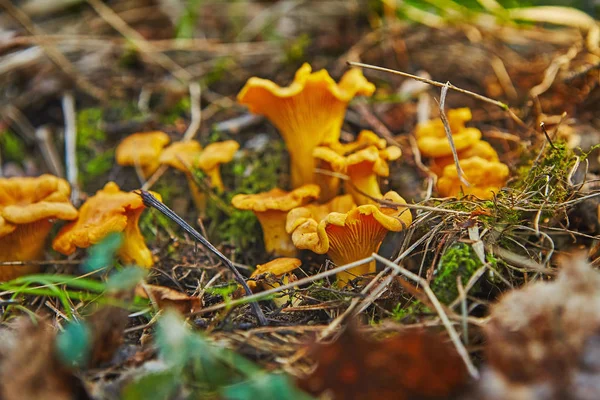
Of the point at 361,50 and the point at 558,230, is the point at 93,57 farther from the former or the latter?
the point at 558,230

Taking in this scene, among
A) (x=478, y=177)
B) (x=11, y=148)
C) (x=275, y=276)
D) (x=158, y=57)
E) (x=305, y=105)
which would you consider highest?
(x=158, y=57)

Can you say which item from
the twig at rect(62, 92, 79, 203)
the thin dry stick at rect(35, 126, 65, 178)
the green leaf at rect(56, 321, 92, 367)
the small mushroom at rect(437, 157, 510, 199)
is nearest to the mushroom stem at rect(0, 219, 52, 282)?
the twig at rect(62, 92, 79, 203)

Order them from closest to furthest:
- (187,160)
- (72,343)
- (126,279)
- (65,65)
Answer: (72,343)
(126,279)
(187,160)
(65,65)

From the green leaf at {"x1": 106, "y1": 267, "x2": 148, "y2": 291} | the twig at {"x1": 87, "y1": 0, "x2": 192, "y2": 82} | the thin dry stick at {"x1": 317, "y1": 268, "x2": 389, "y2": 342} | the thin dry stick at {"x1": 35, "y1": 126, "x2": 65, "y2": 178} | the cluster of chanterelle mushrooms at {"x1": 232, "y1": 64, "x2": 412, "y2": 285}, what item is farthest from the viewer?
the twig at {"x1": 87, "y1": 0, "x2": 192, "y2": 82}

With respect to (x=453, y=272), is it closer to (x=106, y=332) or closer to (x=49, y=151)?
(x=106, y=332)

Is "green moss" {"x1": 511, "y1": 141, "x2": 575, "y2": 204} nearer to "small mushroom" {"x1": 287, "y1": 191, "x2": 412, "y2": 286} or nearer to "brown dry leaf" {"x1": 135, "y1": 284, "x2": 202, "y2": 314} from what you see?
"small mushroom" {"x1": 287, "y1": 191, "x2": 412, "y2": 286}

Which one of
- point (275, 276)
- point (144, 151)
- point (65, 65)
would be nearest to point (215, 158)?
point (144, 151)
